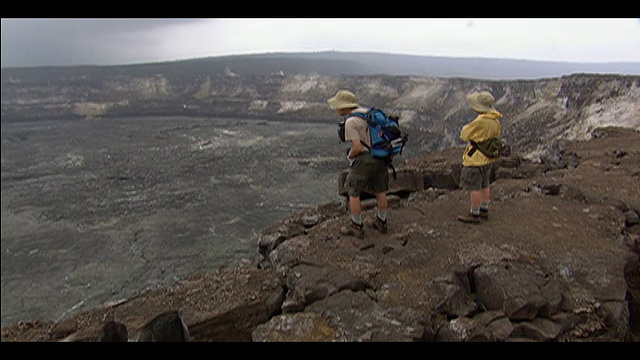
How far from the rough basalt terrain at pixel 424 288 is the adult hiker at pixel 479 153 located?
1.02 ft

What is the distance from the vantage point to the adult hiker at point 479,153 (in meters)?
6.22

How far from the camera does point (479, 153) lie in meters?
6.39

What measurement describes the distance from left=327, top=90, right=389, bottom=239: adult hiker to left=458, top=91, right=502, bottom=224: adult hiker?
1294 mm

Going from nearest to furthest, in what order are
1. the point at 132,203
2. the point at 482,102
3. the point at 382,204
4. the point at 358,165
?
1. the point at 358,165
2. the point at 482,102
3. the point at 382,204
4. the point at 132,203

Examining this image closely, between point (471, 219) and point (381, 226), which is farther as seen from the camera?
point (471, 219)

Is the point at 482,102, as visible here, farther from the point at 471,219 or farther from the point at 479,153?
the point at 471,219

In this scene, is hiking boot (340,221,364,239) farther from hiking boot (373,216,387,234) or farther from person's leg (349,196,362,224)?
hiking boot (373,216,387,234)

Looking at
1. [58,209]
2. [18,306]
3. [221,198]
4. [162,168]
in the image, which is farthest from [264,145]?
[18,306]

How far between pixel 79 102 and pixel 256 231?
41.0m

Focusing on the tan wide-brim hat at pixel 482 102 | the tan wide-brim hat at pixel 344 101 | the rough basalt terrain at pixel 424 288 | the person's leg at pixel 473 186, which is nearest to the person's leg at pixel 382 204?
the rough basalt terrain at pixel 424 288

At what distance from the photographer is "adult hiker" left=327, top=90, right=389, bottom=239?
5.89 metres

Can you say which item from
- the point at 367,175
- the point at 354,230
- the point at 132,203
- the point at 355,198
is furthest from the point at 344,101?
the point at 132,203

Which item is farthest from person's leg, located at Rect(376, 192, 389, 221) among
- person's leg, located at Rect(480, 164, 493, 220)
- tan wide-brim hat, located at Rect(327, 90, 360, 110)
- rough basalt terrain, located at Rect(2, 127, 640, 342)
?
person's leg, located at Rect(480, 164, 493, 220)

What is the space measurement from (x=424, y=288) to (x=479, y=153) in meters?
2.49
